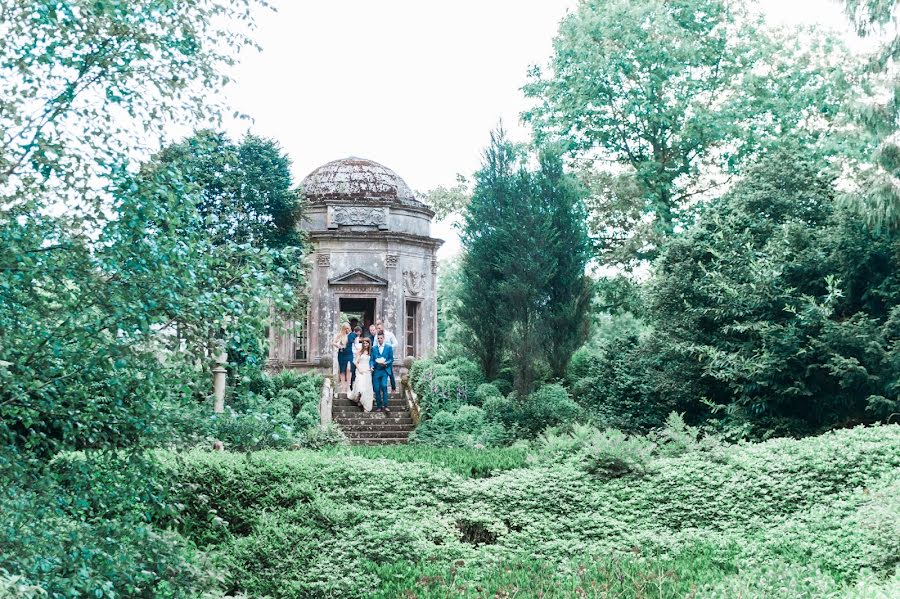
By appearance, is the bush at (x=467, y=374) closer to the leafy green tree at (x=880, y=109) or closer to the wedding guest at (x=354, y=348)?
the wedding guest at (x=354, y=348)

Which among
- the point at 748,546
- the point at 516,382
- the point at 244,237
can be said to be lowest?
the point at 748,546

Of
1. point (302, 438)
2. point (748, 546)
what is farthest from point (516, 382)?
point (748, 546)

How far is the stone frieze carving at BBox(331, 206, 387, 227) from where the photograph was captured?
25734mm

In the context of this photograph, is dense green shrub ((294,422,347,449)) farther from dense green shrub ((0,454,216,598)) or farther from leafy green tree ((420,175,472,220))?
leafy green tree ((420,175,472,220))

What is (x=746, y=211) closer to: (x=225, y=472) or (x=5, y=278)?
(x=225, y=472)

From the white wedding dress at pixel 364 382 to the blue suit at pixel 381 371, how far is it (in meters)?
0.18

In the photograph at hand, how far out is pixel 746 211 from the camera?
1780 cm

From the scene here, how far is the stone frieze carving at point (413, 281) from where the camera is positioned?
26031mm

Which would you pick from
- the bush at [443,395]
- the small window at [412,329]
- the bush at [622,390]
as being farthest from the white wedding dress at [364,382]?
the bush at [622,390]

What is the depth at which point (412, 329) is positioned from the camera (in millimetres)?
26297

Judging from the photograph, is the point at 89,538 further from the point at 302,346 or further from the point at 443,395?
the point at 302,346

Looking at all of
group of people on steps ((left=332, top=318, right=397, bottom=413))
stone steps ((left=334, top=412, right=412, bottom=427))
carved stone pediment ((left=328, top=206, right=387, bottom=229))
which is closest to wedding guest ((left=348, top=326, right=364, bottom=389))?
group of people on steps ((left=332, top=318, right=397, bottom=413))

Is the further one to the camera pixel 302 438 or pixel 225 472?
pixel 302 438

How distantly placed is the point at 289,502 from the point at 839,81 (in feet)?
36.9
